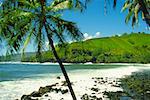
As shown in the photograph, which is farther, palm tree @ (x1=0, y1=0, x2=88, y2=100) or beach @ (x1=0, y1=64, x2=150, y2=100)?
beach @ (x1=0, y1=64, x2=150, y2=100)

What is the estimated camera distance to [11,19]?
21938 mm

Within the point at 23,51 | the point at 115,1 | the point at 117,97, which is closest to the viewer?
the point at 115,1

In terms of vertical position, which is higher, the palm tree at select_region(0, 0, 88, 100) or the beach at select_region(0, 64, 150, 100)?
the palm tree at select_region(0, 0, 88, 100)

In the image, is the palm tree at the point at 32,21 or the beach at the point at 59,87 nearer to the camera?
the palm tree at the point at 32,21

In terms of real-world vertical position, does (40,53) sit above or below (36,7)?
below

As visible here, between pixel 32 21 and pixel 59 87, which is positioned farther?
pixel 59 87

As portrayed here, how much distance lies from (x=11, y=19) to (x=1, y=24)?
66 centimetres

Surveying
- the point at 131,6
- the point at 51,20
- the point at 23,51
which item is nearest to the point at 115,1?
the point at 51,20

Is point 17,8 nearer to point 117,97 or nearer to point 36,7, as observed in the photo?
point 36,7

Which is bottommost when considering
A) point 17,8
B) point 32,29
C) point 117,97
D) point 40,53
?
point 117,97

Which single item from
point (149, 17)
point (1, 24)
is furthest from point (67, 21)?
point (149, 17)

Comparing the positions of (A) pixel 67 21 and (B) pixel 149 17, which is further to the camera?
(A) pixel 67 21

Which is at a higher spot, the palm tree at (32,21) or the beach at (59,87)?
the palm tree at (32,21)

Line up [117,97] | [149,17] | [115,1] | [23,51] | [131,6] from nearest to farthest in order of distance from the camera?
1. [149,17]
2. [115,1]
3. [23,51]
4. [131,6]
5. [117,97]
